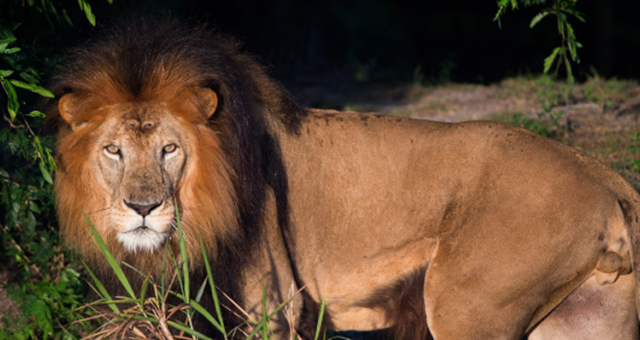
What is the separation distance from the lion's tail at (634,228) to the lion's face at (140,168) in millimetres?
2014

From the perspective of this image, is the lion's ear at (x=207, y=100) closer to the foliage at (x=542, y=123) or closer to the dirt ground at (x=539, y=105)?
the dirt ground at (x=539, y=105)

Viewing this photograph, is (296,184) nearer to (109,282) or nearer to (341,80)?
(109,282)

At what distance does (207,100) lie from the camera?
11.4 feet

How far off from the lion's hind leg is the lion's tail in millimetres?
112

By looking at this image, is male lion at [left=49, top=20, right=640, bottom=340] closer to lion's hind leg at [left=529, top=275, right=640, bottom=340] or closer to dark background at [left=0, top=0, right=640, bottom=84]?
lion's hind leg at [left=529, top=275, right=640, bottom=340]

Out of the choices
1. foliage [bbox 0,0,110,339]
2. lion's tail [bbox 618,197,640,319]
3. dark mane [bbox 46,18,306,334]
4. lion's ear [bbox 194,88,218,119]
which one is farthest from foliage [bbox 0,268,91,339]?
lion's tail [bbox 618,197,640,319]

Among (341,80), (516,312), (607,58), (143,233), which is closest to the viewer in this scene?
(143,233)

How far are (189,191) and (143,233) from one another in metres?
0.28

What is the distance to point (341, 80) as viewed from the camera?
11234 mm

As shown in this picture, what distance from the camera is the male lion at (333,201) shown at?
11.3 ft

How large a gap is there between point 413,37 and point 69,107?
474 inches

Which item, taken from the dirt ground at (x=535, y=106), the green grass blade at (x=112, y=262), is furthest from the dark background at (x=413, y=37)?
the green grass blade at (x=112, y=262)

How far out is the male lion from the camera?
3.45 metres

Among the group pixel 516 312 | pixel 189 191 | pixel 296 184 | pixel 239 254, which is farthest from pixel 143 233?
pixel 516 312
